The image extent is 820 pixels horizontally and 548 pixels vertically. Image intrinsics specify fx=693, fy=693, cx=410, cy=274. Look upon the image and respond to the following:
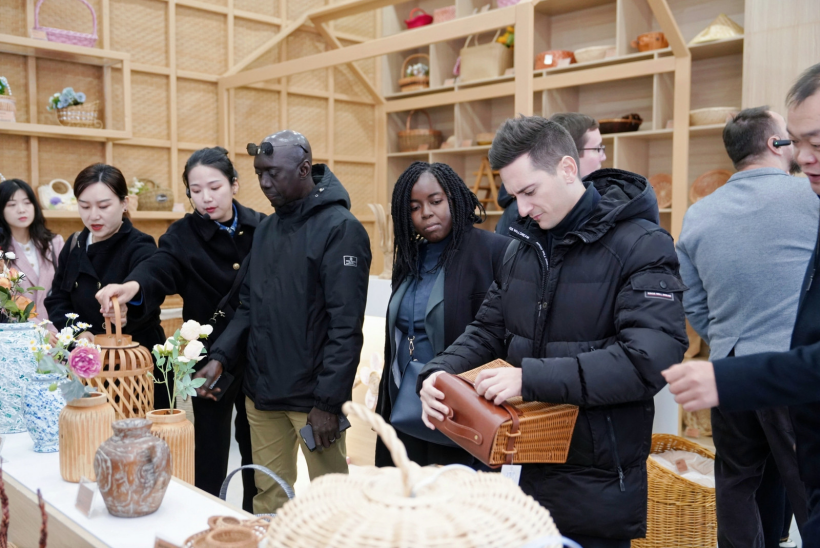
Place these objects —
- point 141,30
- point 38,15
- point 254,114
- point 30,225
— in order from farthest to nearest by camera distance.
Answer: point 254,114 → point 141,30 → point 38,15 → point 30,225

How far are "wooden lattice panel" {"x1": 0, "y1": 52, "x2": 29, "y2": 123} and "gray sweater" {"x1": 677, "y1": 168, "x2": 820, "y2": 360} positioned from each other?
456 cm

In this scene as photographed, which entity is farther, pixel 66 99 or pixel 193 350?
pixel 66 99

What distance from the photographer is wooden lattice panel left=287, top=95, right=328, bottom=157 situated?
6.47 meters

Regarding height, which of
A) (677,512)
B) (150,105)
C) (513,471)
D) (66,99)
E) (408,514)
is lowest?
(677,512)

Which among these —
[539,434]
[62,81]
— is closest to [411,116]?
[62,81]

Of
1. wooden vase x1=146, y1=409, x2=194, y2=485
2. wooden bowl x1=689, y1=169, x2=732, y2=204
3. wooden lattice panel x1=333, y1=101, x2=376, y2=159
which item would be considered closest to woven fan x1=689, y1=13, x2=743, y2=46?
wooden bowl x1=689, y1=169, x2=732, y2=204

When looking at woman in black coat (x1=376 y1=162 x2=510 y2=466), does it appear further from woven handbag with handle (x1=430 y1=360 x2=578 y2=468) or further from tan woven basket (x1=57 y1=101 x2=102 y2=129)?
tan woven basket (x1=57 y1=101 x2=102 y2=129)

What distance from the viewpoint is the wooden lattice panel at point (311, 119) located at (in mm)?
6473

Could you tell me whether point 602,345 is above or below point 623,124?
below

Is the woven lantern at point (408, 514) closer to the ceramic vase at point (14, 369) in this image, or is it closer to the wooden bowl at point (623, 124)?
the ceramic vase at point (14, 369)

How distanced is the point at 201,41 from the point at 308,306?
447 cm

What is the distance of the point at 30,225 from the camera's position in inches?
138

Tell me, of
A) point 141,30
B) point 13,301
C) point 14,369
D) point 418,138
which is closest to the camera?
point 14,369

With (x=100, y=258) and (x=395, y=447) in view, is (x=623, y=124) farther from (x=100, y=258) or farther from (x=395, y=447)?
(x=395, y=447)
